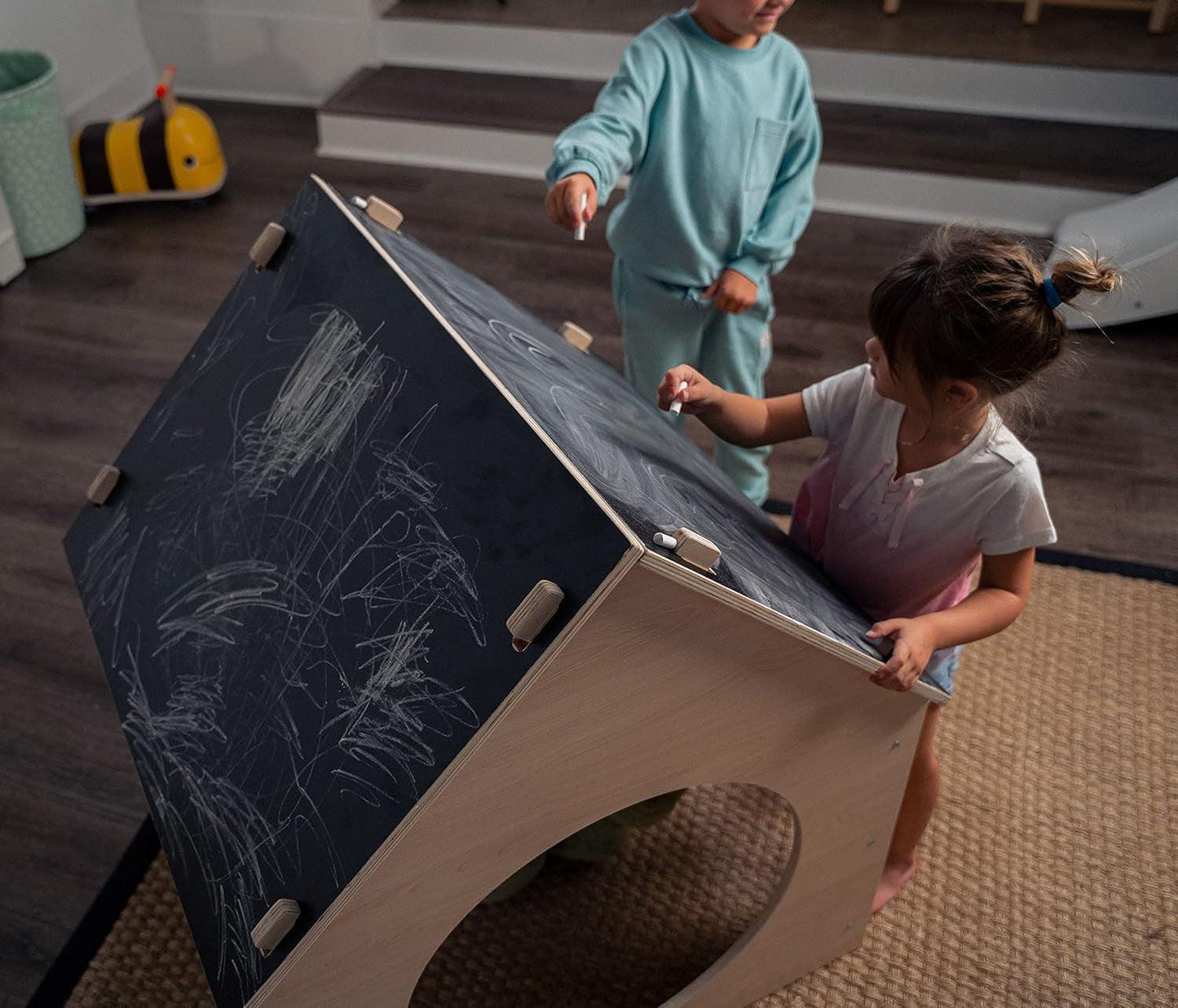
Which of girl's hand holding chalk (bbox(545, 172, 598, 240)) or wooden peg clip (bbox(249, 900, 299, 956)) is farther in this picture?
girl's hand holding chalk (bbox(545, 172, 598, 240))

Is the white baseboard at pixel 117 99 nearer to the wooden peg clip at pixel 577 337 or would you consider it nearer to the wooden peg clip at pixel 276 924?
the wooden peg clip at pixel 577 337

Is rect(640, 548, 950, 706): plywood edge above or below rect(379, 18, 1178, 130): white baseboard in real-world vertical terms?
above

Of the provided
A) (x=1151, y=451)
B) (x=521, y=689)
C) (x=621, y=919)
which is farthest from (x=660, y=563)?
(x=1151, y=451)

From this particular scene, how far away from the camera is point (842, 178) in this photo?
9.32 feet

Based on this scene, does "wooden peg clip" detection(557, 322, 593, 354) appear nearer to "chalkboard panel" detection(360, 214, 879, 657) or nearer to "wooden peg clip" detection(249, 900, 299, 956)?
"chalkboard panel" detection(360, 214, 879, 657)

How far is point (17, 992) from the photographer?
140 cm

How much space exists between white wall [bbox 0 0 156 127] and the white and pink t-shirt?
101 inches

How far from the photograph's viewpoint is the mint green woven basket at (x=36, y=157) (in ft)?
8.45

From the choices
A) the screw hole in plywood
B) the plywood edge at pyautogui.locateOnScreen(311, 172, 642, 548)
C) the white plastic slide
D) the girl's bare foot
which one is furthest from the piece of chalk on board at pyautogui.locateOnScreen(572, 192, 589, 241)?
the white plastic slide

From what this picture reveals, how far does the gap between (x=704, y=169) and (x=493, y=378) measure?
742 mm

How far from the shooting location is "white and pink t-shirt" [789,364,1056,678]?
1124 millimetres

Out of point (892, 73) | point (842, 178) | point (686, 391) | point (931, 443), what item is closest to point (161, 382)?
point (686, 391)

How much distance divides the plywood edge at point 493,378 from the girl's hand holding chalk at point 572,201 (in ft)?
0.76

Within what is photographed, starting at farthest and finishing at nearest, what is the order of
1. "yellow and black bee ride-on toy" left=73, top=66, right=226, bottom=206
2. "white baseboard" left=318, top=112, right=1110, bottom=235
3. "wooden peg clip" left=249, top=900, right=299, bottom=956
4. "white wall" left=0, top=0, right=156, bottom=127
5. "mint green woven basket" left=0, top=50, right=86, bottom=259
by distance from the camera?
"white wall" left=0, top=0, right=156, bottom=127
"yellow and black bee ride-on toy" left=73, top=66, right=226, bottom=206
"white baseboard" left=318, top=112, right=1110, bottom=235
"mint green woven basket" left=0, top=50, right=86, bottom=259
"wooden peg clip" left=249, top=900, right=299, bottom=956
